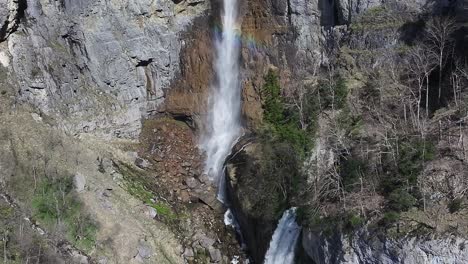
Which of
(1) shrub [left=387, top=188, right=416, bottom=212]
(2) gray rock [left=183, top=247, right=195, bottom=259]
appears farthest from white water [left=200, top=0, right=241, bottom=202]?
(1) shrub [left=387, top=188, right=416, bottom=212]

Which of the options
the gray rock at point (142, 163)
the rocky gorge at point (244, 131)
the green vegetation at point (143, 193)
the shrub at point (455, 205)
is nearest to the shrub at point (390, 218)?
the rocky gorge at point (244, 131)

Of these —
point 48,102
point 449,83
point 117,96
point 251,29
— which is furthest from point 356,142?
point 48,102

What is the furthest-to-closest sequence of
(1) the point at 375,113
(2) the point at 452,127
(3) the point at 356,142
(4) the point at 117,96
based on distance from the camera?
(4) the point at 117,96, (1) the point at 375,113, (3) the point at 356,142, (2) the point at 452,127

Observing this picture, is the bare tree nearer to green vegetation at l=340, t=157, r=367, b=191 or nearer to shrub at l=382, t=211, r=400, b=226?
green vegetation at l=340, t=157, r=367, b=191

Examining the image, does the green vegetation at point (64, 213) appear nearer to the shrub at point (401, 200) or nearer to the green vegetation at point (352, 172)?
the green vegetation at point (352, 172)

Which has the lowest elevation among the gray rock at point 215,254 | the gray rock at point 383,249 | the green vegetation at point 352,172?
the gray rock at point 215,254

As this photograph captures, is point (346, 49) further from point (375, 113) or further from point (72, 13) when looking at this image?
point (72, 13)
